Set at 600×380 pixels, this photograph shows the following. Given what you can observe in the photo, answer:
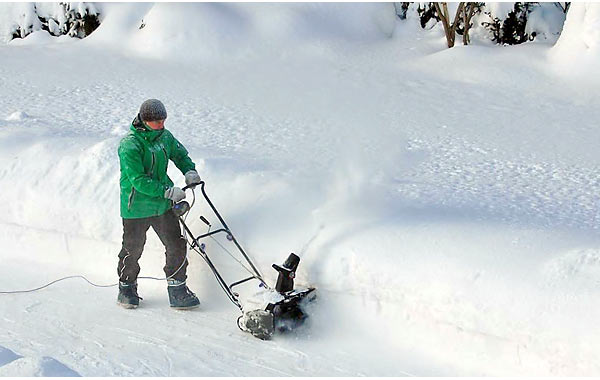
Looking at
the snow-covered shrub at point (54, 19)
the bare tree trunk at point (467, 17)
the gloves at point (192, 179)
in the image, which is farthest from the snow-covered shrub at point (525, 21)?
the gloves at point (192, 179)

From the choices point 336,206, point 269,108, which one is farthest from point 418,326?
point 269,108

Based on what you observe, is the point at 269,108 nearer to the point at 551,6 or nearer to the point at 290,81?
the point at 290,81

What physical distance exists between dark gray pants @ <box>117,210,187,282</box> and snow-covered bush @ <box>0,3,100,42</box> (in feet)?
28.2

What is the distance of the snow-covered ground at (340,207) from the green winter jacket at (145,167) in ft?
2.21

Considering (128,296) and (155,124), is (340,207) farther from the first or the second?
(128,296)

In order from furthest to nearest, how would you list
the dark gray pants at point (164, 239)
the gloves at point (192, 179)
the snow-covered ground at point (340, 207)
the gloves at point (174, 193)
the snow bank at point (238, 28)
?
the snow bank at point (238, 28) < the dark gray pants at point (164, 239) < the gloves at point (192, 179) < the gloves at point (174, 193) < the snow-covered ground at point (340, 207)

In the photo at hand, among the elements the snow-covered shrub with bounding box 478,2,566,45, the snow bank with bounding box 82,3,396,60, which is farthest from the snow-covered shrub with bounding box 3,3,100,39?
the snow-covered shrub with bounding box 478,2,566,45

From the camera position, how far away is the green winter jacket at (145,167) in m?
5.90

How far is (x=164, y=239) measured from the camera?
6.30 meters

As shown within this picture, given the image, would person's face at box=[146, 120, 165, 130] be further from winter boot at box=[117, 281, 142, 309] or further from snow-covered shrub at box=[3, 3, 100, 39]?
snow-covered shrub at box=[3, 3, 100, 39]

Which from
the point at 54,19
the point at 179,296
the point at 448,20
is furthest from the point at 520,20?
the point at 179,296

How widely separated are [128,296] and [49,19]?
9366 mm

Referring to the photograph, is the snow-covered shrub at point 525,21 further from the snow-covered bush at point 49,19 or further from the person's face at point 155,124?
the person's face at point 155,124

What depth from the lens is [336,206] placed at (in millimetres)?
6539
